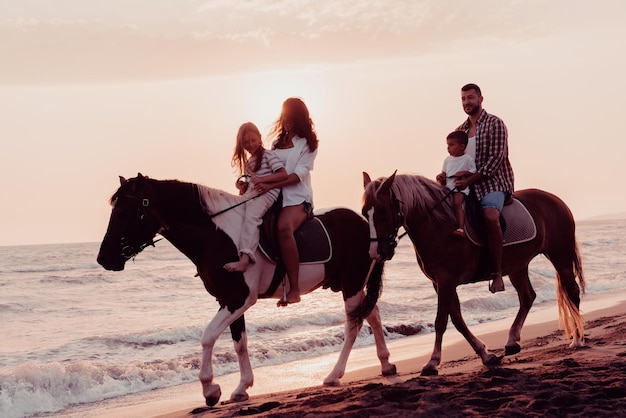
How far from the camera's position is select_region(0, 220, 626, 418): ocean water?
35.1ft

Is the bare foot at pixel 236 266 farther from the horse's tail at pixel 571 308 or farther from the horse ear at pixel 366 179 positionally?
the horse's tail at pixel 571 308

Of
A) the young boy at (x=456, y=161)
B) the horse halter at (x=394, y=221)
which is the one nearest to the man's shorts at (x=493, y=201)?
the young boy at (x=456, y=161)

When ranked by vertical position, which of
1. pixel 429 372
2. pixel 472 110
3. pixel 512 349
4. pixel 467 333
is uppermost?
pixel 472 110

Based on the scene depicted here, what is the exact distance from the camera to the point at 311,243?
756 centimetres

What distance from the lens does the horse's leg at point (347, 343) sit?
25.3ft

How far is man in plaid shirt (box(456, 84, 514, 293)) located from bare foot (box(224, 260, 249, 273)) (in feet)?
6.93

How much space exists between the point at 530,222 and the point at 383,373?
2.07 meters

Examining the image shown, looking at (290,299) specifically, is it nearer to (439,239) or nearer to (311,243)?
(311,243)

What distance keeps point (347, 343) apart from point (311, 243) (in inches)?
40.2

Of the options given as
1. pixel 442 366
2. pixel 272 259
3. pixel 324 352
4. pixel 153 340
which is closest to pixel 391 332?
pixel 324 352

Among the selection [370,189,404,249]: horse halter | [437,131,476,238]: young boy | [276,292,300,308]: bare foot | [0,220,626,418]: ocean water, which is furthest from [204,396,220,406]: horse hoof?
[0,220,626,418]: ocean water

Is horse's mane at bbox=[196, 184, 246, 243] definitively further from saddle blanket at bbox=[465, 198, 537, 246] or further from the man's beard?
saddle blanket at bbox=[465, 198, 537, 246]

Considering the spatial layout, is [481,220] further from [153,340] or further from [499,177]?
[153,340]

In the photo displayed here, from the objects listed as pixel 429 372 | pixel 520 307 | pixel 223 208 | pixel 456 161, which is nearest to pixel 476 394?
pixel 429 372
